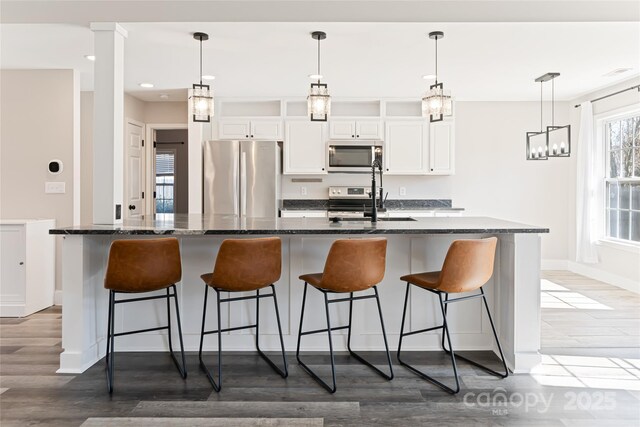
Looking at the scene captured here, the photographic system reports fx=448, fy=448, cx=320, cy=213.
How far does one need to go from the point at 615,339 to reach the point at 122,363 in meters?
3.62

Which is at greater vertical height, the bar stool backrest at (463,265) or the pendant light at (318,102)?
the pendant light at (318,102)

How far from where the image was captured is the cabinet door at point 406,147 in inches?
237

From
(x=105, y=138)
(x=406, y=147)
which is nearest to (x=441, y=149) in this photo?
(x=406, y=147)

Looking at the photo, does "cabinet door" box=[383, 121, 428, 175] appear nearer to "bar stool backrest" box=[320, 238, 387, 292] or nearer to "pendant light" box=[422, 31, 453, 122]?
"pendant light" box=[422, 31, 453, 122]

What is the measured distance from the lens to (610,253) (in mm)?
5559

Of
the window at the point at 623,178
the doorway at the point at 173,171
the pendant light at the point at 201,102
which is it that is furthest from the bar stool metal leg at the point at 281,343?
the doorway at the point at 173,171

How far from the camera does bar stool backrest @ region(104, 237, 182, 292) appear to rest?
102 inches

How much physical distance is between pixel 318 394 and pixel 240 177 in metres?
3.57

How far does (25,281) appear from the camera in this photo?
417 cm

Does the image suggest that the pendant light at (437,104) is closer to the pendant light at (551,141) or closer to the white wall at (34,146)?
the pendant light at (551,141)

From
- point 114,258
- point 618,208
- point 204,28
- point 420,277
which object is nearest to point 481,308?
point 420,277

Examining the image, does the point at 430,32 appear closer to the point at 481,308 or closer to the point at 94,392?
the point at 481,308

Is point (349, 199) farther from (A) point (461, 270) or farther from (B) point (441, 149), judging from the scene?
(A) point (461, 270)

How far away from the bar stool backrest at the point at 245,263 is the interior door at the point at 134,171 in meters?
3.71
